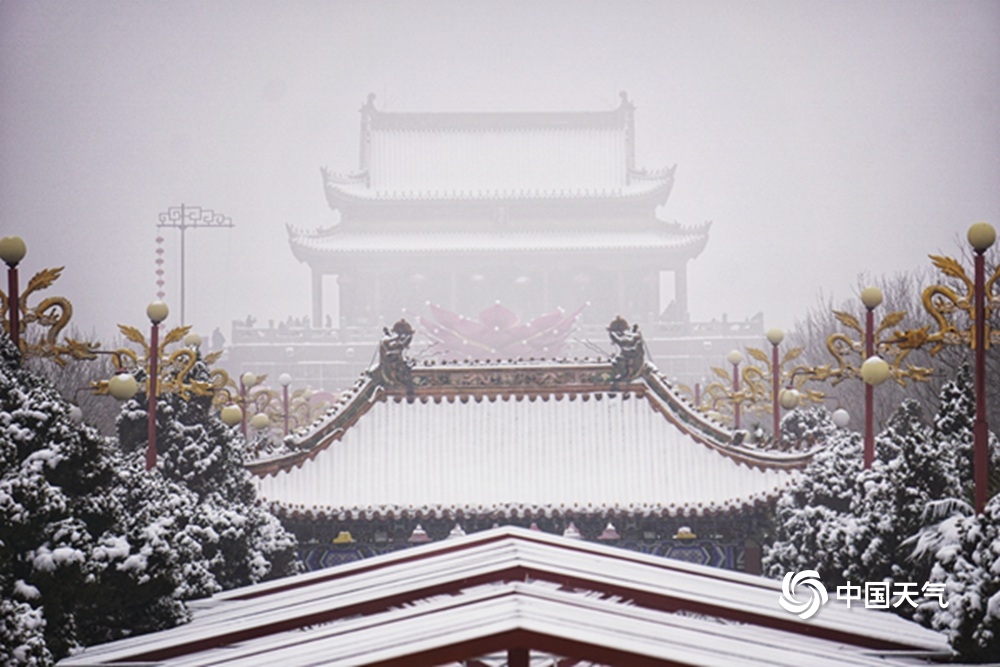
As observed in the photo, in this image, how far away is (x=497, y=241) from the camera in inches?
1719

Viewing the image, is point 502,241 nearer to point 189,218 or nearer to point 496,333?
point 189,218

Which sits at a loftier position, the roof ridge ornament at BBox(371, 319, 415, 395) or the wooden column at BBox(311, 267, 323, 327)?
the wooden column at BBox(311, 267, 323, 327)

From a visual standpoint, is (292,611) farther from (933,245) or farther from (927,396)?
(933,245)

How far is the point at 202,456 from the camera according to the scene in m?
9.37

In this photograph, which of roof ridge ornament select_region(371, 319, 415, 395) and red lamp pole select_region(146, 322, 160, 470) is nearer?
red lamp pole select_region(146, 322, 160, 470)

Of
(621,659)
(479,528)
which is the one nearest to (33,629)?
(621,659)

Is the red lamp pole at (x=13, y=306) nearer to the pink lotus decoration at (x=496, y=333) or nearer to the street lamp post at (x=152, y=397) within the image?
the street lamp post at (x=152, y=397)

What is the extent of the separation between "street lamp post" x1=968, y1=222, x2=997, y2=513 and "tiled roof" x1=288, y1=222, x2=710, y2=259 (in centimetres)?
3528

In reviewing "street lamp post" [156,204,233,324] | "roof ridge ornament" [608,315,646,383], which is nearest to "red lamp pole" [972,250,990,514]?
"roof ridge ornament" [608,315,646,383]

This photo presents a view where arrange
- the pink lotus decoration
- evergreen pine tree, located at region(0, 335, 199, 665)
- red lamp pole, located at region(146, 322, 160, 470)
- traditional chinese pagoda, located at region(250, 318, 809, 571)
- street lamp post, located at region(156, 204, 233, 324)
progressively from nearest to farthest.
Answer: evergreen pine tree, located at region(0, 335, 199, 665) → red lamp pole, located at region(146, 322, 160, 470) → traditional chinese pagoda, located at region(250, 318, 809, 571) → the pink lotus decoration → street lamp post, located at region(156, 204, 233, 324)

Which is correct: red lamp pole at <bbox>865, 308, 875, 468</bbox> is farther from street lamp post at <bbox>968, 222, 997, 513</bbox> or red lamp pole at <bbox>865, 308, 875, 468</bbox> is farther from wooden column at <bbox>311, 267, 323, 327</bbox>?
wooden column at <bbox>311, 267, 323, 327</bbox>

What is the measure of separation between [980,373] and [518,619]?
404cm

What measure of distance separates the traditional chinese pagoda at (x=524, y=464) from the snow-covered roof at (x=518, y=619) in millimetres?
4806

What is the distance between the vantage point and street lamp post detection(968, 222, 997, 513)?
6502mm
